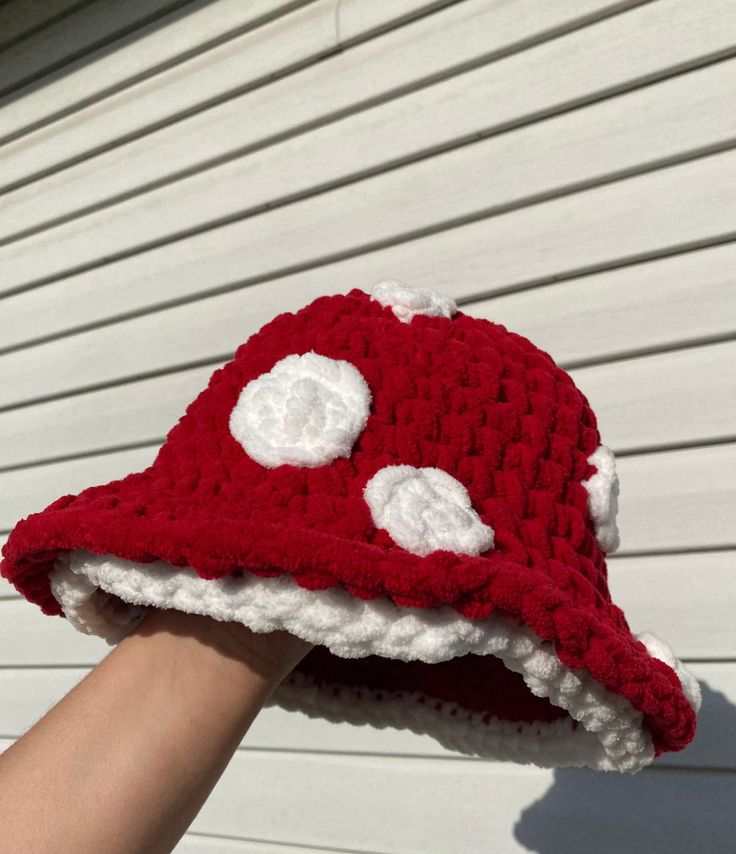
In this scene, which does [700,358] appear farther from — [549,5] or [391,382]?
[391,382]

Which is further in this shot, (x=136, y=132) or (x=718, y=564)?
(x=136, y=132)

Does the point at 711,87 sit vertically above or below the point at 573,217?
above

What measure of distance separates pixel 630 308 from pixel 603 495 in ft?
2.61

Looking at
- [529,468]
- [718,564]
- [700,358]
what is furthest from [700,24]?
[529,468]

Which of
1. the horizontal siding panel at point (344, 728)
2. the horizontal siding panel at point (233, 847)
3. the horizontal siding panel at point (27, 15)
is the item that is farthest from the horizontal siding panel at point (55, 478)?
the horizontal siding panel at point (27, 15)

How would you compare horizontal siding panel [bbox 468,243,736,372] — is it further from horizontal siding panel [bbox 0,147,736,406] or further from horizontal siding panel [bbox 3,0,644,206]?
horizontal siding panel [bbox 3,0,644,206]

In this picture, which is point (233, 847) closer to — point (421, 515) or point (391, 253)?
point (391, 253)

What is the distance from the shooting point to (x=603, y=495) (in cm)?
63

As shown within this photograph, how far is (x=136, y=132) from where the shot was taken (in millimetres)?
2025

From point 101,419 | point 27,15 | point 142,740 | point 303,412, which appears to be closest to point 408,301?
point 303,412

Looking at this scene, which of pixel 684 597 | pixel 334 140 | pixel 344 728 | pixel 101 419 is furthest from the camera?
pixel 101 419

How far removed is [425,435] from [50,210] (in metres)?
1.95

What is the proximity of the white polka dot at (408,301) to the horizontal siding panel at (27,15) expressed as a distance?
1951 mm

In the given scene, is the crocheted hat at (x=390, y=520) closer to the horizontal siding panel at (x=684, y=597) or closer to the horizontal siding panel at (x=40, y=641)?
the horizontal siding panel at (x=684, y=597)
